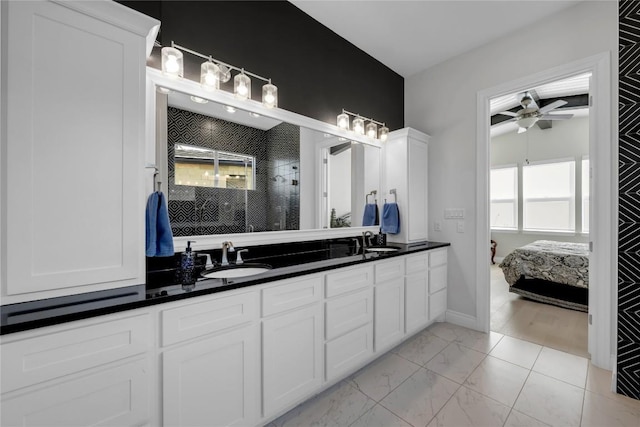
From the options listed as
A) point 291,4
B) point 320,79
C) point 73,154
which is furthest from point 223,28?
point 73,154

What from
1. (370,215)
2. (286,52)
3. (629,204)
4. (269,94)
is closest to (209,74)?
(269,94)

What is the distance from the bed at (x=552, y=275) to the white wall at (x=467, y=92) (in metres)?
1.45

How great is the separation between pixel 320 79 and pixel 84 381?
2563 millimetres

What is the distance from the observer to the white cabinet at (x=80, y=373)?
33.5 inches

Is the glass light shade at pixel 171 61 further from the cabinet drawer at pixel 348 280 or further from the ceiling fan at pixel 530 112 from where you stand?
the ceiling fan at pixel 530 112

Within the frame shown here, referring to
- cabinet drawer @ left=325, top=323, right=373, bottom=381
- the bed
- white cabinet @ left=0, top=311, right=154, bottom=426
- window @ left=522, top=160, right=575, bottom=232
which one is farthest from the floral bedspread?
white cabinet @ left=0, top=311, right=154, bottom=426

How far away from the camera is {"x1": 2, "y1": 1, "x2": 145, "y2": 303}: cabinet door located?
98cm

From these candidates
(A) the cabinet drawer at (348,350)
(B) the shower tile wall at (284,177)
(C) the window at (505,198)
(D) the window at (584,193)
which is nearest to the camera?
(A) the cabinet drawer at (348,350)

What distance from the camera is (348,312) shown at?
187 cm

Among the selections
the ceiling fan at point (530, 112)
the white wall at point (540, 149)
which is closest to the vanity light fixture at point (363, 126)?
the ceiling fan at point (530, 112)

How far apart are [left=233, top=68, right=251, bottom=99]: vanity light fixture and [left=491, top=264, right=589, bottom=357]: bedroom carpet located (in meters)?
3.24

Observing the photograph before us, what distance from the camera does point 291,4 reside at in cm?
229

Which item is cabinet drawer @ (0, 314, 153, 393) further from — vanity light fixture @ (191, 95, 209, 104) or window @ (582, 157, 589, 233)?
window @ (582, 157, 589, 233)

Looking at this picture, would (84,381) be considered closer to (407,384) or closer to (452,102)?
(407,384)
